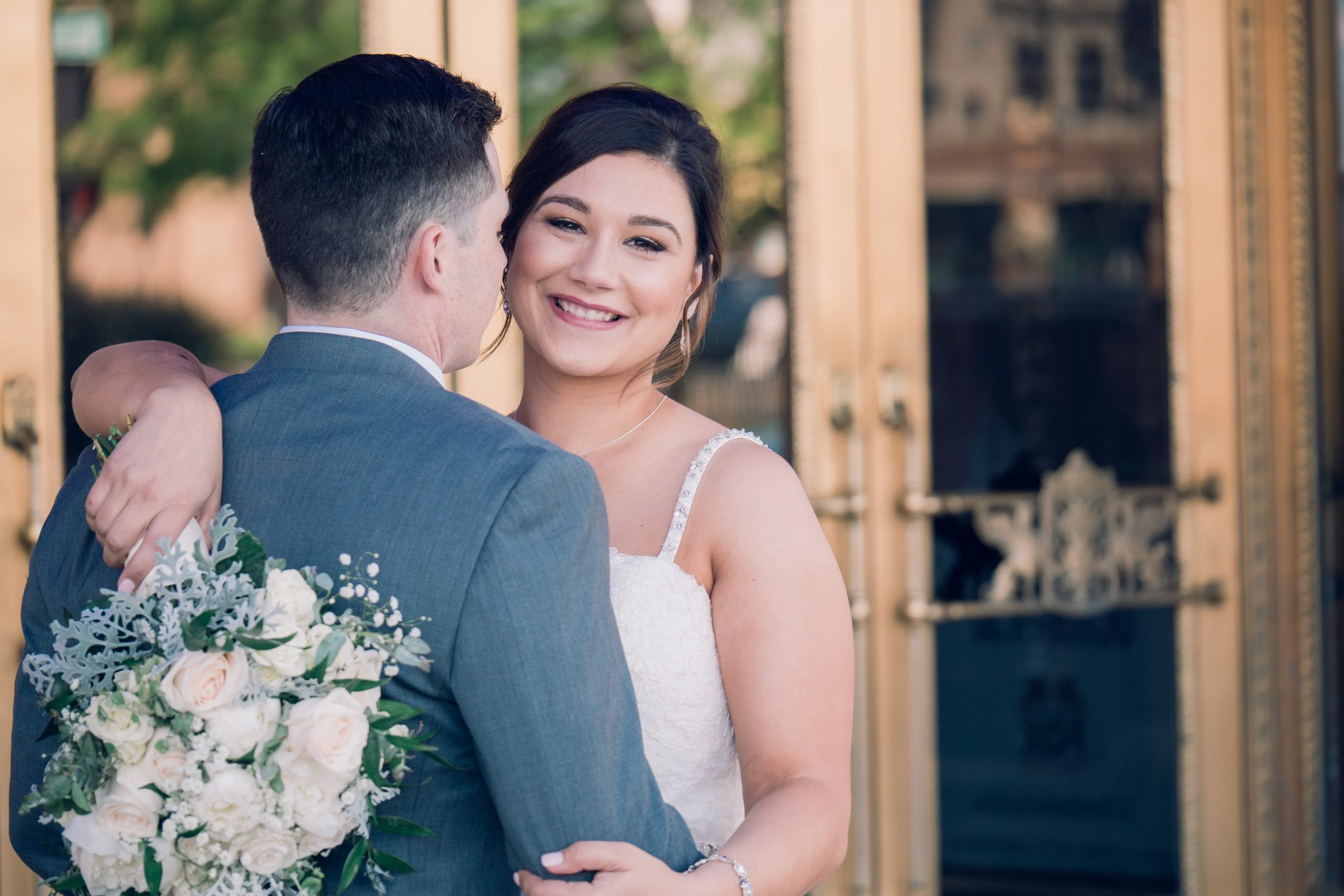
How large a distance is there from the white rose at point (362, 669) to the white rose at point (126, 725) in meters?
0.18

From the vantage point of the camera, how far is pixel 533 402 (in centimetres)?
223

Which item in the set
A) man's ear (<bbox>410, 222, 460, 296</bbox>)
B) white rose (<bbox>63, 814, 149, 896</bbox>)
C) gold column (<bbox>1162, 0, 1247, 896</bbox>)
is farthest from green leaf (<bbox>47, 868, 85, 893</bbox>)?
gold column (<bbox>1162, 0, 1247, 896</bbox>)

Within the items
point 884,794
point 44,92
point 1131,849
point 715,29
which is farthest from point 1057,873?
point 44,92

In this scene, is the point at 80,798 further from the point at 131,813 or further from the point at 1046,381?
the point at 1046,381

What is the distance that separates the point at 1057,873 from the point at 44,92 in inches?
145

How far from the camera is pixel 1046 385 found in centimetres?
402

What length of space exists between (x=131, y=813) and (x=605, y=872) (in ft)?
1.49

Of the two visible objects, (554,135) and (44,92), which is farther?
(44,92)

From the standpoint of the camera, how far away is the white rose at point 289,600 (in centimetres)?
119

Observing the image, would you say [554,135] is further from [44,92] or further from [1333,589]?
[1333,589]

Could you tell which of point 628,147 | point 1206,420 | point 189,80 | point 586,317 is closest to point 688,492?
point 586,317

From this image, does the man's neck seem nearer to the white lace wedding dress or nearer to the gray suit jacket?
the gray suit jacket

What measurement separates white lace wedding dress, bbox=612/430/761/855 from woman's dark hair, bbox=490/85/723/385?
0.45 meters

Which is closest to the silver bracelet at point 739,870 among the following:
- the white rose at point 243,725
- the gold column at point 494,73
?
the white rose at point 243,725
